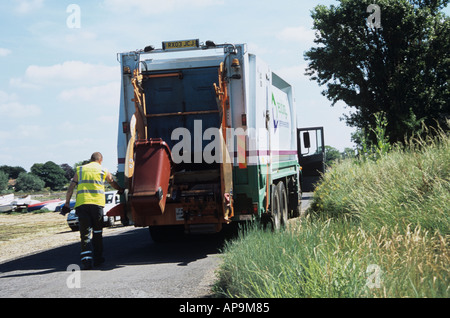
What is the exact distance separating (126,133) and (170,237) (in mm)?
2653

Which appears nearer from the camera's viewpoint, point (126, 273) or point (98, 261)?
point (126, 273)

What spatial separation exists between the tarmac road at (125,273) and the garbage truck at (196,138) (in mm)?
687

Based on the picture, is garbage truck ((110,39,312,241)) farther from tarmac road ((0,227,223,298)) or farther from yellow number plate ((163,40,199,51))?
tarmac road ((0,227,223,298))

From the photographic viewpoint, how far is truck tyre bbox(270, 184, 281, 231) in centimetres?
988

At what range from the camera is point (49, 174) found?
12212 cm

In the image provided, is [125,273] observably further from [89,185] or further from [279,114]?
[279,114]

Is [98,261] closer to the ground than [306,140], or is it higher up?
closer to the ground

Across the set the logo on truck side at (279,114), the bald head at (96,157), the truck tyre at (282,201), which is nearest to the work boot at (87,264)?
the bald head at (96,157)

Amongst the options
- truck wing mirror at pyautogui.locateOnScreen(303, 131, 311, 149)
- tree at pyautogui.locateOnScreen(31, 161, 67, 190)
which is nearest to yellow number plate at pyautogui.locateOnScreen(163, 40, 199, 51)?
truck wing mirror at pyautogui.locateOnScreen(303, 131, 311, 149)

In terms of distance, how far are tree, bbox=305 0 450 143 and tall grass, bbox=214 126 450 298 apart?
62.4 ft

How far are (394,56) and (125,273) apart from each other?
23727 mm

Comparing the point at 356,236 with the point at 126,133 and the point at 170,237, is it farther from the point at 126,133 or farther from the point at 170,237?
the point at 170,237

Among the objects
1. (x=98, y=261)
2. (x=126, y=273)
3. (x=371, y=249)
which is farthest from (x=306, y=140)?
(x=371, y=249)
